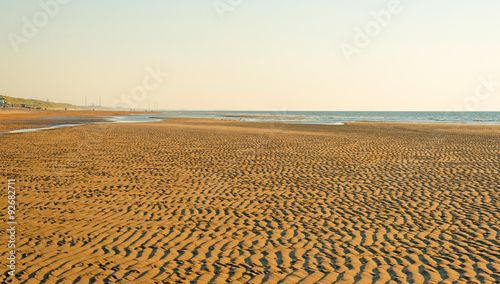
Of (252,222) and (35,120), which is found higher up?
(35,120)

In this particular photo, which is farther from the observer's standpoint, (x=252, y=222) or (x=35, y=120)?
(x=35, y=120)

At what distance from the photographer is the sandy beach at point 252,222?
18.3 feet

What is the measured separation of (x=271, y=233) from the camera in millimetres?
7285

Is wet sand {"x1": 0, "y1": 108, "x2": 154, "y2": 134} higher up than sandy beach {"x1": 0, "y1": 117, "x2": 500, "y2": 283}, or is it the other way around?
wet sand {"x1": 0, "y1": 108, "x2": 154, "y2": 134}

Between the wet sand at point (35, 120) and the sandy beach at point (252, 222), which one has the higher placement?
the wet sand at point (35, 120)

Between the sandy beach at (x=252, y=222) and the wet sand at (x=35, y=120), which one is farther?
the wet sand at (x=35, y=120)

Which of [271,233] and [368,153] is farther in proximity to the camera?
[368,153]

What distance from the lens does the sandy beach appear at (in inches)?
220

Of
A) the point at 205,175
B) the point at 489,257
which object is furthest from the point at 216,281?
the point at 205,175

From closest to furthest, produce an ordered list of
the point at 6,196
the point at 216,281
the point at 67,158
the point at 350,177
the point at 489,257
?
the point at 216,281 → the point at 489,257 → the point at 6,196 → the point at 350,177 → the point at 67,158

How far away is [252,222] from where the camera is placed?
799 centimetres

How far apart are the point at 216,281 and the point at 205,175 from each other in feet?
27.1

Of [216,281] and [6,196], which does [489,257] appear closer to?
[216,281]

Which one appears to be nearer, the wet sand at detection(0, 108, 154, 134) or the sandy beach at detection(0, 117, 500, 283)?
the sandy beach at detection(0, 117, 500, 283)
